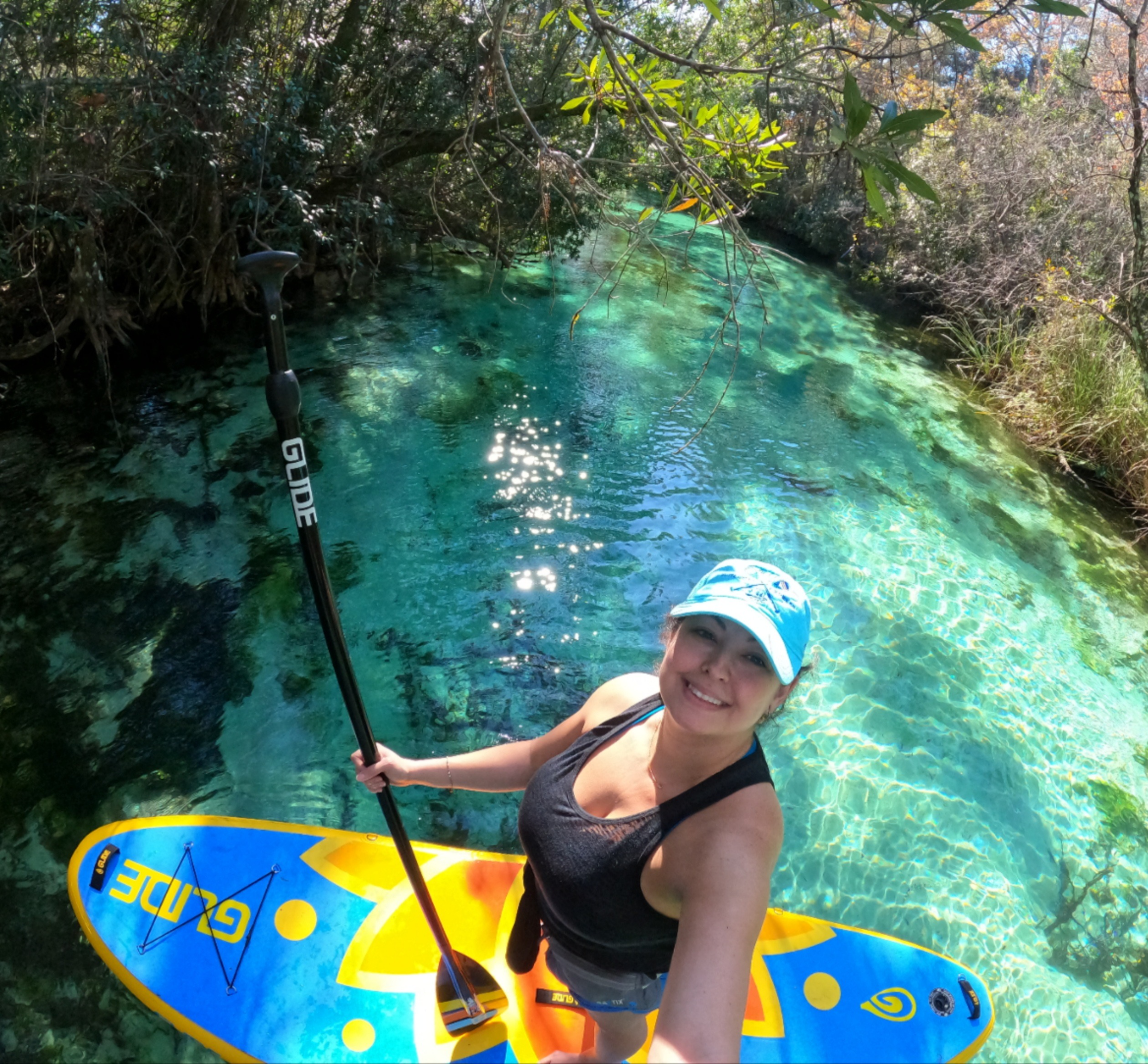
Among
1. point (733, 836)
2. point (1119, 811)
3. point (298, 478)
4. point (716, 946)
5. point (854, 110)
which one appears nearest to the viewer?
point (716, 946)

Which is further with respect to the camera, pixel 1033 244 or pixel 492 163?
pixel 1033 244

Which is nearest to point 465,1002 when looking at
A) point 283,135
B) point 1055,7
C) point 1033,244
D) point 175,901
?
point 175,901

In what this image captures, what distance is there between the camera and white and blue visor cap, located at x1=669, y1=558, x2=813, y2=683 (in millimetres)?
1478

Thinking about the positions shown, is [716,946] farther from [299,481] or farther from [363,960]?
[363,960]

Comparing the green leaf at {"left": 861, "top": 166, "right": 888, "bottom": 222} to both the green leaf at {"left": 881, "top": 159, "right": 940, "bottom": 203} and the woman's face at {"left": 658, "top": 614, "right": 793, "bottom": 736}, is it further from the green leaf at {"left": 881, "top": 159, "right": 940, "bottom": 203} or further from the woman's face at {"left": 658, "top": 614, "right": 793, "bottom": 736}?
the woman's face at {"left": 658, "top": 614, "right": 793, "bottom": 736}

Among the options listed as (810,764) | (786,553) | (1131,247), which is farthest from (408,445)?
(1131,247)

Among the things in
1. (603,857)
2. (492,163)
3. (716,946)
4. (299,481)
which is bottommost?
(603,857)

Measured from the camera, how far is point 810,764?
369 cm

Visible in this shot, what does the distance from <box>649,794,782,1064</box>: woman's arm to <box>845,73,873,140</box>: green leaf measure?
50.5 inches

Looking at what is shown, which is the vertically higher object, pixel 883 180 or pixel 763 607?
pixel 883 180

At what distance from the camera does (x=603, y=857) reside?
4.95 feet

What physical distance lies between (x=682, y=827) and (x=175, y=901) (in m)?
1.86

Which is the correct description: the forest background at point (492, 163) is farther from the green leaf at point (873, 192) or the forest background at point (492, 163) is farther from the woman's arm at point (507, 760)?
the woman's arm at point (507, 760)

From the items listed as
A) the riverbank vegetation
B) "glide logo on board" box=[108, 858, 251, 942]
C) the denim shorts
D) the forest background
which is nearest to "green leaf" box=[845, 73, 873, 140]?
the forest background
